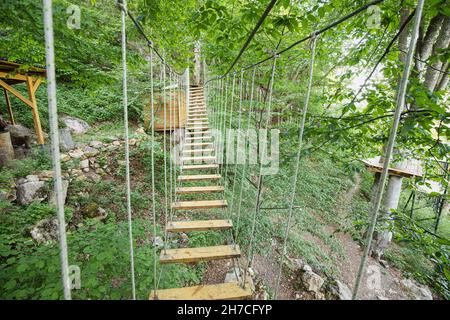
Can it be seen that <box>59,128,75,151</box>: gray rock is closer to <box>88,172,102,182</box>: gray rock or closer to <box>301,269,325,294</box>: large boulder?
<box>88,172,102,182</box>: gray rock

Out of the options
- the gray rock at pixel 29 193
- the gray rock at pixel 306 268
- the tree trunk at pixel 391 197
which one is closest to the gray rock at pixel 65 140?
the gray rock at pixel 29 193

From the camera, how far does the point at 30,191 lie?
2594 millimetres

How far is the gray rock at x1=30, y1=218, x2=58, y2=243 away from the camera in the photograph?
2090mm

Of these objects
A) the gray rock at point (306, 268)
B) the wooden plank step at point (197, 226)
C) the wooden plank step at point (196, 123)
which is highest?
the wooden plank step at point (196, 123)

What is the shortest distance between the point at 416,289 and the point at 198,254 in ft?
14.1

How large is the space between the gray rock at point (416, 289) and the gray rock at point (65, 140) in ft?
21.2

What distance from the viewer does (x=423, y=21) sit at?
2252 mm

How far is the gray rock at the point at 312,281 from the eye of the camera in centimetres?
273

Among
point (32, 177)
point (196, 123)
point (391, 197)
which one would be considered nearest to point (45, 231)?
point (32, 177)

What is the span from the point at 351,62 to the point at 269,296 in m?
2.61

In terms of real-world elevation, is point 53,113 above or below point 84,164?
above

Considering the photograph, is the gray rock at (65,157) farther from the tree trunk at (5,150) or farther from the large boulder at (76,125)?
the large boulder at (76,125)

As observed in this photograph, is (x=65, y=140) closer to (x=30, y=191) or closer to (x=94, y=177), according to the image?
(x=94, y=177)
